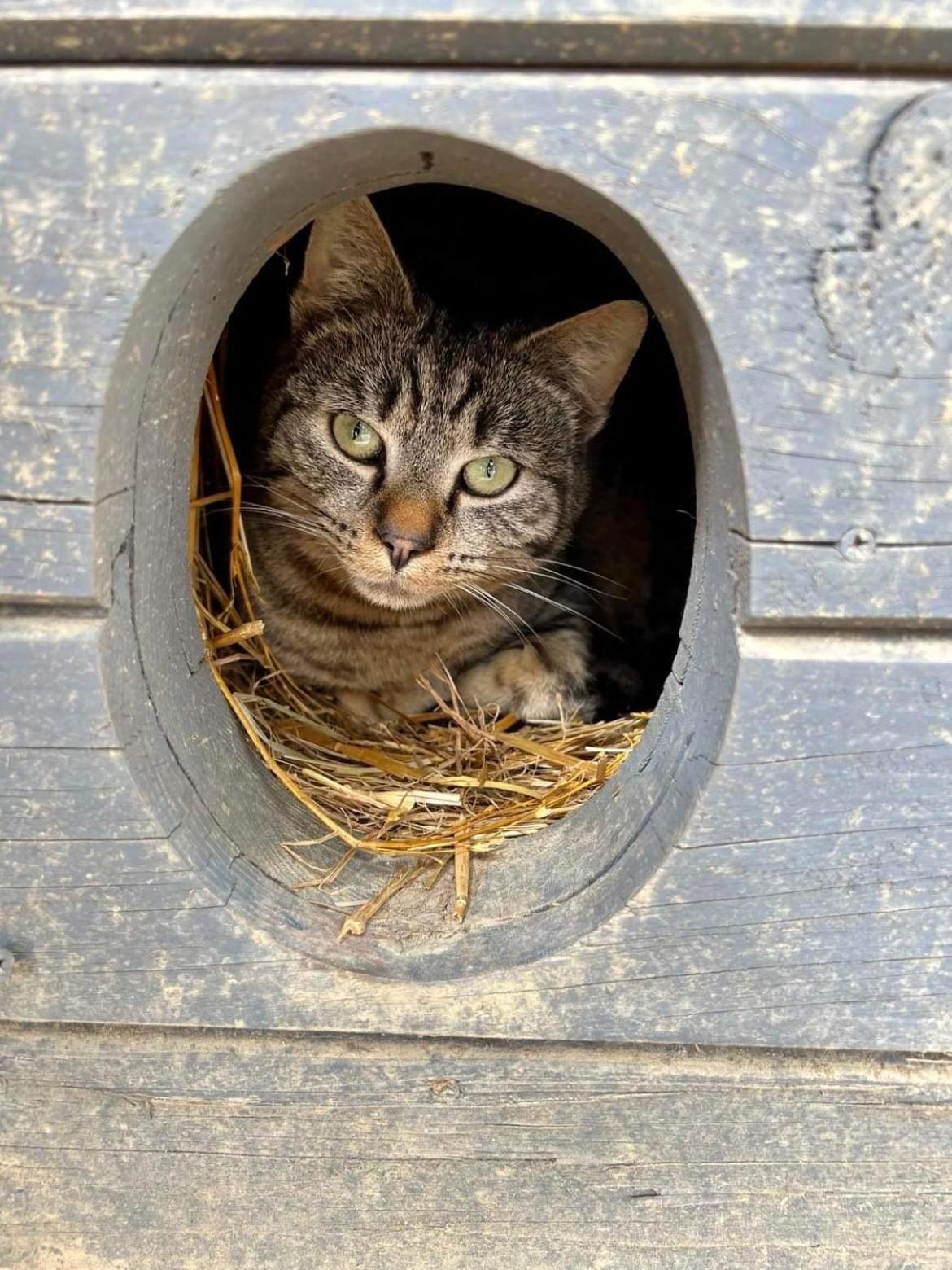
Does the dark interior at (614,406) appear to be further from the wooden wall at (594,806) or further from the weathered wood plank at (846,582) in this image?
the weathered wood plank at (846,582)

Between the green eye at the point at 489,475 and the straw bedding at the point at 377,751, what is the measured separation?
38 cm

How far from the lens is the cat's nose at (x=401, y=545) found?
172 cm

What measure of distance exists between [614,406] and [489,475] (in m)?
0.73

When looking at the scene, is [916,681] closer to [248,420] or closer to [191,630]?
[191,630]

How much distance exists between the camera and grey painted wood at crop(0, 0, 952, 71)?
3.34 ft

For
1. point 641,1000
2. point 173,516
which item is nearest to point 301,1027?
point 641,1000

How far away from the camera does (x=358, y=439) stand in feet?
6.04

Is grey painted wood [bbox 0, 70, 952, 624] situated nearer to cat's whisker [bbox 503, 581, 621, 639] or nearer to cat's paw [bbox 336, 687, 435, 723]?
cat's whisker [bbox 503, 581, 621, 639]

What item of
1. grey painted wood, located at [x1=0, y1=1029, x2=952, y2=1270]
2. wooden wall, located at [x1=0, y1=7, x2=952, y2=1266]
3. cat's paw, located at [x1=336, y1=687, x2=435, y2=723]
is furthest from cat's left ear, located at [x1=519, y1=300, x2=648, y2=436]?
grey painted wood, located at [x1=0, y1=1029, x2=952, y2=1270]

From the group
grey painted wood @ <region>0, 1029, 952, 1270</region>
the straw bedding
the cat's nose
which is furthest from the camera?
the cat's nose

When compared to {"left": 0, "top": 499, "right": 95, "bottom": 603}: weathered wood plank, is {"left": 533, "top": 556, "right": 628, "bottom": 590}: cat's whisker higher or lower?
higher

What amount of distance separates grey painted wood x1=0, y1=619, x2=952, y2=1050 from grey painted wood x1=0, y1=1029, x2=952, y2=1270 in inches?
2.7

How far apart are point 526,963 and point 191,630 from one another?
1.96 ft

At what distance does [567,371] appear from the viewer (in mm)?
1964
